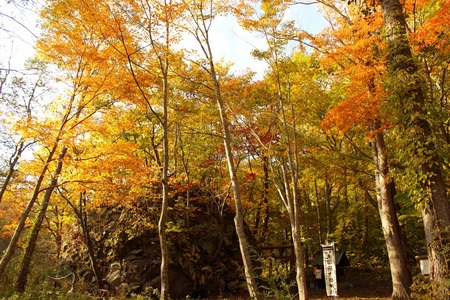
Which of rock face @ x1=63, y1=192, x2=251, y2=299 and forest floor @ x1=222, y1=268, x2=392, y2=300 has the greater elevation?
rock face @ x1=63, y1=192, x2=251, y2=299

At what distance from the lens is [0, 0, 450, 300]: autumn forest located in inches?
223

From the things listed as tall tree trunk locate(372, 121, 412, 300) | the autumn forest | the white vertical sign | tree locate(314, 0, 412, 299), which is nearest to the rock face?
the autumn forest


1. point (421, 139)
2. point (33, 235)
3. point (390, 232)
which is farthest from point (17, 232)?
point (390, 232)

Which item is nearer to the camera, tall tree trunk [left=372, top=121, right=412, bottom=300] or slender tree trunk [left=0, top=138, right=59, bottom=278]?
slender tree trunk [left=0, top=138, right=59, bottom=278]

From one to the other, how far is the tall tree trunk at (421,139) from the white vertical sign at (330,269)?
4292mm

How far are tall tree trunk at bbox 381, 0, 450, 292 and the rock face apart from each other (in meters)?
7.36

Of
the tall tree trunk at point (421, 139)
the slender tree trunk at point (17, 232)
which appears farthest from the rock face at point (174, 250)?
the tall tree trunk at point (421, 139)

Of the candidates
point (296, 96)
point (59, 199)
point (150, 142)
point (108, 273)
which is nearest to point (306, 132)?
point (296, 96)

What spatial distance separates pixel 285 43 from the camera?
9656 millimetres

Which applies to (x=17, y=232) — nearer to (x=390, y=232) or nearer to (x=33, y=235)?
(x=33, y=235)

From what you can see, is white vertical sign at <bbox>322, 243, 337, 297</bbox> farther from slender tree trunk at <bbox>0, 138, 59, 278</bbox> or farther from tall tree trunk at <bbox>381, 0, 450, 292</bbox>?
slender tree trunk at <bbox>0, 138, 59, 278</bbox>

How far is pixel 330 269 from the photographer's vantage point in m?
9.08

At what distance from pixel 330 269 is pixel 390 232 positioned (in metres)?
1.94

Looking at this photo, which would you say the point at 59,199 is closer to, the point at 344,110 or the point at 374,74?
the point at 344,110
